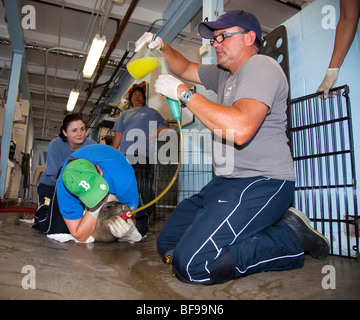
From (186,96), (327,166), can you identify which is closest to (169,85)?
(186,96)

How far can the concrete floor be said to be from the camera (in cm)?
92

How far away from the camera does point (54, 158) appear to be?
2.51 m

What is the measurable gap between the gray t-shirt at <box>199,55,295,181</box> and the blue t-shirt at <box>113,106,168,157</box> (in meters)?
1.67

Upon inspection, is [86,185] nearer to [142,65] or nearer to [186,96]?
[186,96]

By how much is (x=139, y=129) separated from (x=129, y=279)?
2.15m

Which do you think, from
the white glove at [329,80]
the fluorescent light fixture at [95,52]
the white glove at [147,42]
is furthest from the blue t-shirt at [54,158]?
the fluorescent light fixture at [95,52]

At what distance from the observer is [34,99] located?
9.44m

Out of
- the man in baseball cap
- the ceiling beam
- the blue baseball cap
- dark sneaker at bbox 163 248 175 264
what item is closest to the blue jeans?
the man in baseball cap

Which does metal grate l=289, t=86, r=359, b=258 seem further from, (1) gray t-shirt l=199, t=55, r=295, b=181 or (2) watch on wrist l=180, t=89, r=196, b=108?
(2) watch on wrist l=180, t=89, r=196, b=108

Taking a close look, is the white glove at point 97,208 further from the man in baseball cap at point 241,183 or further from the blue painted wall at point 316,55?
the blue painted wall at point 316,55

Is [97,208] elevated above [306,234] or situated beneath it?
elevated above
